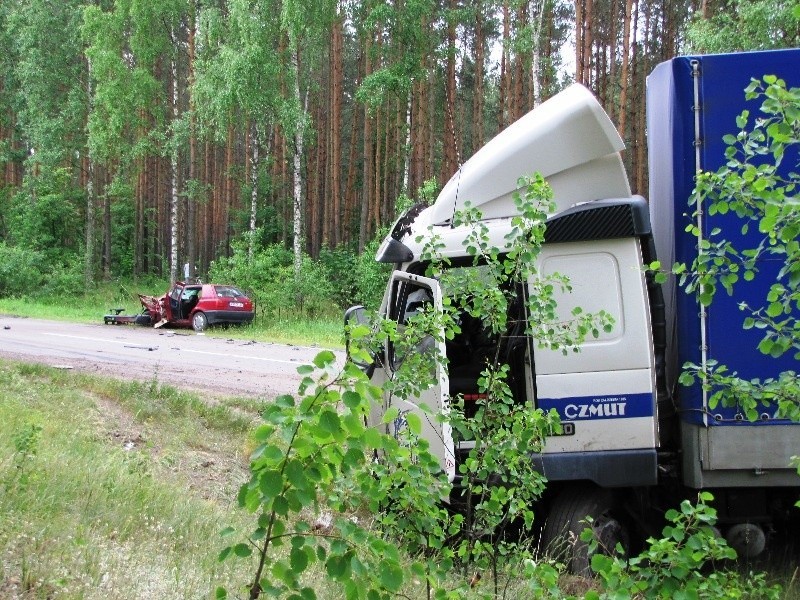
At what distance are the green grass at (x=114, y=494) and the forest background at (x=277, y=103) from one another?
44.7 ft

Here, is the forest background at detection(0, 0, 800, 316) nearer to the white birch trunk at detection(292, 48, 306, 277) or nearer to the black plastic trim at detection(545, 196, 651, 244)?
the white birch trunk at detection(292, 48, 306, 277)

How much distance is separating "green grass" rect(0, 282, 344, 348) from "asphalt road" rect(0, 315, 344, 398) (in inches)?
48.0

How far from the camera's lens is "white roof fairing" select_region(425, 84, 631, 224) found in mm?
5785

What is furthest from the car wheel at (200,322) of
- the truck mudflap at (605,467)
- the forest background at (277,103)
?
the truck mudflap at (605,467)

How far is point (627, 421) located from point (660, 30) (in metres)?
31.5

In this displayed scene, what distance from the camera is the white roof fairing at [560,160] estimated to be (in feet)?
19.0

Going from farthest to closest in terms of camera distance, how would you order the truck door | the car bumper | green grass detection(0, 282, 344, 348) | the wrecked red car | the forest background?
the forest background
the wrecked red car
the car bumper
green grass detection(0, 282, 344, 348)
the truck door

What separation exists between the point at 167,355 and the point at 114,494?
11267 mm

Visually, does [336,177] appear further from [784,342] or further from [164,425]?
[784,342]

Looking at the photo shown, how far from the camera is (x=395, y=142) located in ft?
126

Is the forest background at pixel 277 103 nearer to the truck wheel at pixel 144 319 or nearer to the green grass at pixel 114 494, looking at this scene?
the truck wheel at pixel 144 319

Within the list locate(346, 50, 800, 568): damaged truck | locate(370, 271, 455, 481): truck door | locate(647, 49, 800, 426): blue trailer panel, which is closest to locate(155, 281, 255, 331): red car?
locate(370, 271, 455, 481): truck door

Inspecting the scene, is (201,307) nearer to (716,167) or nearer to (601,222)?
(601,222)

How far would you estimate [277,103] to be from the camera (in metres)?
27.6
